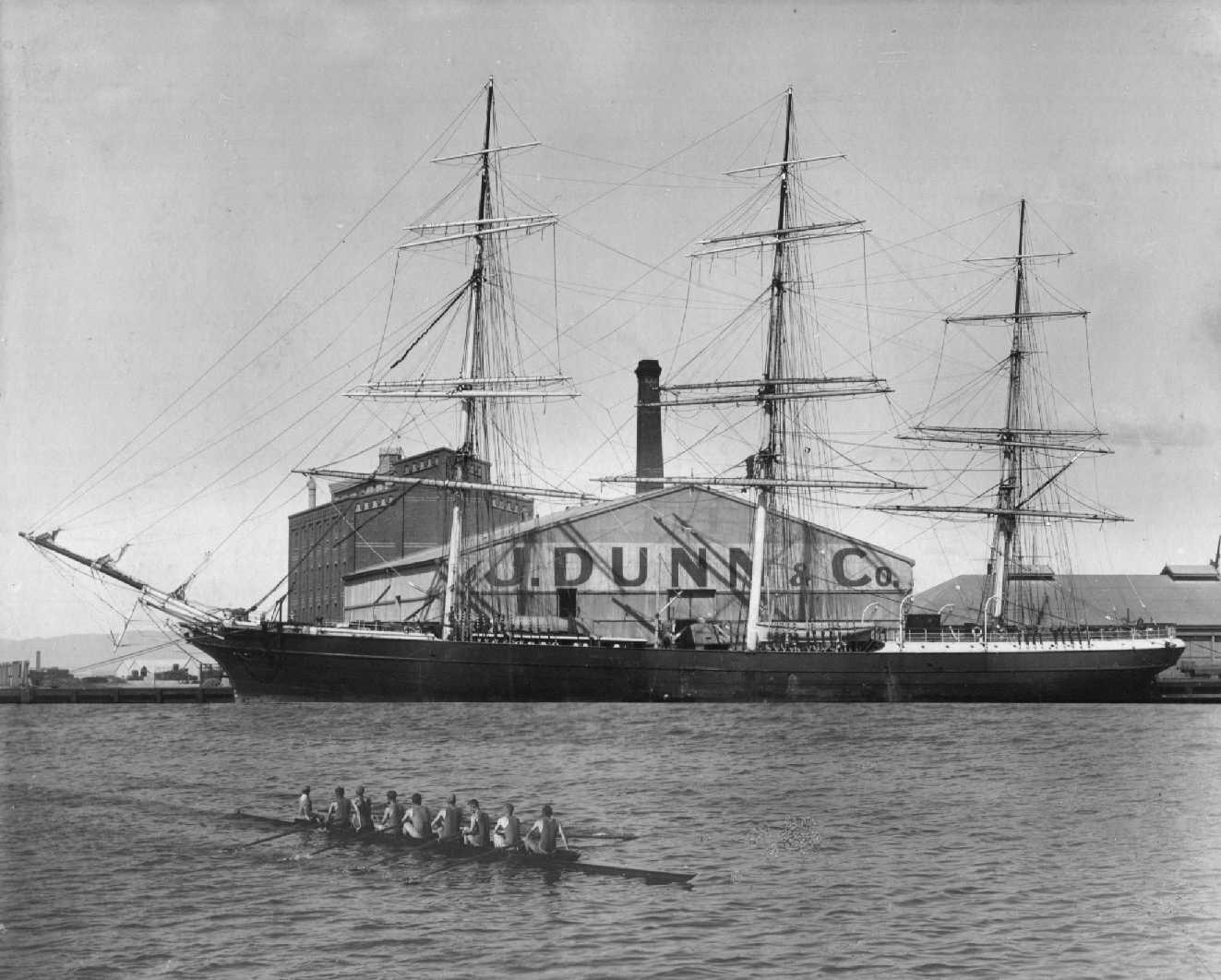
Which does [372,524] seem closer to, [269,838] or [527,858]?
[269,838]

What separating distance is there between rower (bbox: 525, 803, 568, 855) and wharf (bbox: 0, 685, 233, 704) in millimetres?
49497

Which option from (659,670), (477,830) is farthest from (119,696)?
(477,830)

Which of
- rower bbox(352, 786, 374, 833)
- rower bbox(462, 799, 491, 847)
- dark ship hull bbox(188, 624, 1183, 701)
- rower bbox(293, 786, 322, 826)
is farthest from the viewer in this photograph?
dark ship hull bbox(188, 624, 1183, 701)

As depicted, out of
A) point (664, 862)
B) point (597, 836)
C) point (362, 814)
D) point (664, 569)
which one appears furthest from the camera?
point (664, 569)

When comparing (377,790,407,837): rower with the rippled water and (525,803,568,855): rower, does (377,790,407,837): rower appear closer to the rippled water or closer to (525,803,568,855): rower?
the rippled water

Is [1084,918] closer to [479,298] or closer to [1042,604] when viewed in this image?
[479,298]

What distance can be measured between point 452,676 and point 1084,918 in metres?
35.4

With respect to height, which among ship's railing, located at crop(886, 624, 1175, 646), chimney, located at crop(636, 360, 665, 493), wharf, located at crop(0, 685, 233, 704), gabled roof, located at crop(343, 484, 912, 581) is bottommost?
wharf, located at crop(0, 685, 233, 704)

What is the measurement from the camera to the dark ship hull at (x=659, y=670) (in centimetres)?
5000

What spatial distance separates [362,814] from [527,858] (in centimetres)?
411

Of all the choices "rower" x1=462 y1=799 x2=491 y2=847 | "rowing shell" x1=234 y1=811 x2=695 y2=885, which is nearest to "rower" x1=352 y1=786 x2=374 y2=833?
"rowing shell" x1=234 y1=811 x2=695 y2=885

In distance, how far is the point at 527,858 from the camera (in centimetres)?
2147

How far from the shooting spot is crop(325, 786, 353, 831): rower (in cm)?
2422

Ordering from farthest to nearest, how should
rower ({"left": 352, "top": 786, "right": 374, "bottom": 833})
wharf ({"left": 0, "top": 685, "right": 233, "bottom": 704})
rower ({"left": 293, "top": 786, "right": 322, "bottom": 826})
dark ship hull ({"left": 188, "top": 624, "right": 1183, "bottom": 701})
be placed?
1. wharf ({"left": 0, "top": 685, "right": 233, "bottom": 704})
2. dark ship hull ({"left": 188, "top": 624, "right": 1183, "bottom": 701})
3. rower ({"left": 293, "top": 786, "right": 322, "bottom": 826})
4. rower ({"left": 352, "top": 786, "right": 374, "bottom": 833})
